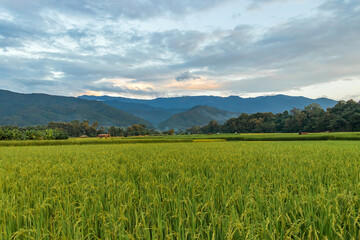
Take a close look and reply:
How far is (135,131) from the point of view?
131 meters

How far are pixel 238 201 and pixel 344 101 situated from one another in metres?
124

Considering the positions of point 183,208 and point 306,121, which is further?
point 306,121

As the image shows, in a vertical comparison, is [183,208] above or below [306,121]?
below

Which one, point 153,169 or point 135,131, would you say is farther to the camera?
point 135,131

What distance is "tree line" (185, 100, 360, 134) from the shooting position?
83637mm

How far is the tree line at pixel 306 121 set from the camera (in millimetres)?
83637

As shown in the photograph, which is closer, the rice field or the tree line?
the rice field

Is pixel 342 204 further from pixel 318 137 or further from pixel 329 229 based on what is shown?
pixel 318 137

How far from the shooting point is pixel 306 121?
328ft

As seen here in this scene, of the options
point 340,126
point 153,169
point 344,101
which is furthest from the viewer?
point 344,101

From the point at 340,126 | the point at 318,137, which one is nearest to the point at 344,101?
the point at 340,126

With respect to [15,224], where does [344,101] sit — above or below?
above

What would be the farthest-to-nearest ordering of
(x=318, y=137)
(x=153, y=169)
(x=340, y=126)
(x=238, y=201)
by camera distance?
(x=340, y=126)
(x=318, y=137)
(x=153, y=169)
(x=238, y=201)

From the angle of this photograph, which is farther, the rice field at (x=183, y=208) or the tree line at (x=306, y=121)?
the tree line at (x=306, y=121)
